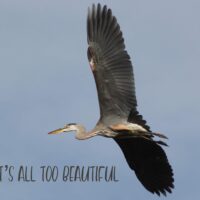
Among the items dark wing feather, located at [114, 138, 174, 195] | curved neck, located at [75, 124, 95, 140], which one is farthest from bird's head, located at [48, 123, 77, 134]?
dark wing feather, located at [114, 138, 174, 195]

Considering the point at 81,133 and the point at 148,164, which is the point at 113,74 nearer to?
the point at 81,133

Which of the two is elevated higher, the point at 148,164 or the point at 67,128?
the point at 67,128

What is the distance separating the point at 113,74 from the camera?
45.6 ft

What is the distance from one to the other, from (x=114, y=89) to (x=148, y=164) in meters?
1.84

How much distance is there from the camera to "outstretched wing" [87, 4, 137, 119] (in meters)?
13.8

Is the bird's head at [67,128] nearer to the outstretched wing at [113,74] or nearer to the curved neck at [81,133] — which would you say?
the curved neck at [81,133]

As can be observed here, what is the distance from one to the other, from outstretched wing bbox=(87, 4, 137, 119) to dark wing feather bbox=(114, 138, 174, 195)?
814 mm

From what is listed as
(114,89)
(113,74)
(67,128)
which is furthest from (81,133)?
(113,74)

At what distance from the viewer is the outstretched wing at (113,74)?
13.8m

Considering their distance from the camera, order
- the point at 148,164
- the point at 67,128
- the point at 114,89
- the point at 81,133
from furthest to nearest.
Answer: the point at 67,128, the point at 148,164, the point at 81,133, the point at 114,89

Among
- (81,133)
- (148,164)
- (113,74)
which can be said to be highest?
(113,74)

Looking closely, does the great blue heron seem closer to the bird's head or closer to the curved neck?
the curved neck

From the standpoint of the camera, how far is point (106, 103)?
1388cm

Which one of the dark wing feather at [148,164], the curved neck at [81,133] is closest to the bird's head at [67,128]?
the curved neck at [81,133]
